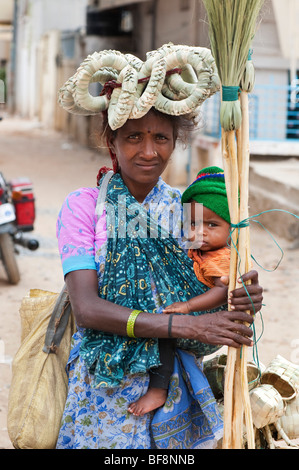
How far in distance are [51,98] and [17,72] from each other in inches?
307

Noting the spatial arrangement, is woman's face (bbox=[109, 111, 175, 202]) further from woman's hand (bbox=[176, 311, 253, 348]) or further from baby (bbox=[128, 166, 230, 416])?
woman's hand (bbox=[176, 311, 253, 348])

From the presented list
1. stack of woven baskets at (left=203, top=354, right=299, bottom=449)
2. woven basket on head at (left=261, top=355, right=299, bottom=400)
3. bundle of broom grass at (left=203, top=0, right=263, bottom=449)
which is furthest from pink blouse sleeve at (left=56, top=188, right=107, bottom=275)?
woven basket on head at (left=261, top=355, right=299, bottom=400)

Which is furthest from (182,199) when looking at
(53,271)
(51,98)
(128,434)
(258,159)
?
(51,98)

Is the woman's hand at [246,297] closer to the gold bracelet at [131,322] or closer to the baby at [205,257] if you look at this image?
the baby at [205,257]

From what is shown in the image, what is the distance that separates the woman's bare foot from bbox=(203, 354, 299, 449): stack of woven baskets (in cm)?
32

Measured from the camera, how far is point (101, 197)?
92.2 inches

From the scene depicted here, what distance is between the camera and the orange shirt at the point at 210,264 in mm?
2273

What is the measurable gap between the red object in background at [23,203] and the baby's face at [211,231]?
13.5ft

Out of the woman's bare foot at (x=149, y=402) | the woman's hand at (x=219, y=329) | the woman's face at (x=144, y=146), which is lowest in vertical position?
the woman's bare foot at (x=149, y=402)

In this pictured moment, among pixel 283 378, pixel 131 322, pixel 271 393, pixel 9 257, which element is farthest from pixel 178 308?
pixel 9 257

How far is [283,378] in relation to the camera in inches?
103

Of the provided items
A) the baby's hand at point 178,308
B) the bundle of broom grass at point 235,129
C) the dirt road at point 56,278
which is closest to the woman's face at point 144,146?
the bundle of broom grass at point 235,129

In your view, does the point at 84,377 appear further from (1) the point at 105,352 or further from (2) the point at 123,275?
(2) the point at 123,275

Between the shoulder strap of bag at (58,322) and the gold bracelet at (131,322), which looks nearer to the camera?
the gold bracelet at (131,322)
